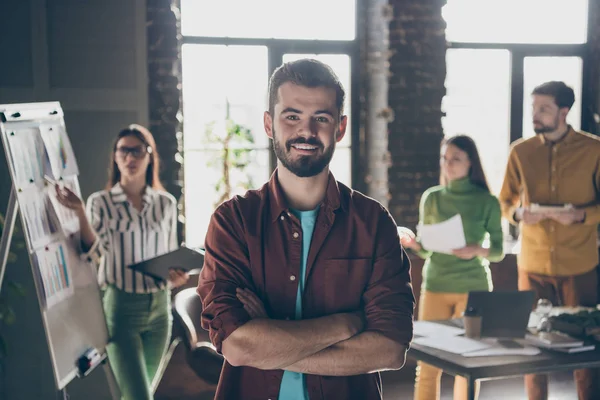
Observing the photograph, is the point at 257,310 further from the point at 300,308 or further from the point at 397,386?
the point at 397,386

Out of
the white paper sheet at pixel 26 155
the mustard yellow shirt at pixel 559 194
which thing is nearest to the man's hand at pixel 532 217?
the mustard yellow shirt at pixel 559 194

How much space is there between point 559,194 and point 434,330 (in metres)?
1.32

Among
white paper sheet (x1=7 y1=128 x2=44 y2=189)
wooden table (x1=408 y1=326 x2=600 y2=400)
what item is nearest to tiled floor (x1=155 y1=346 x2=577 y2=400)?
wooden table (x1=408 y1=326 x2=600 y2=400)

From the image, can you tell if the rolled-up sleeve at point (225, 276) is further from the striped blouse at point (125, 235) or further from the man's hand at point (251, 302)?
the striped blouse at point (125, 235)

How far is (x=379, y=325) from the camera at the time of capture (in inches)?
67.8

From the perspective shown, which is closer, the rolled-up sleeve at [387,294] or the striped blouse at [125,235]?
the rolled-up sleeve at [387,294]

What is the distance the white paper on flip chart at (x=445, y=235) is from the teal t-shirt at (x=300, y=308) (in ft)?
7.30

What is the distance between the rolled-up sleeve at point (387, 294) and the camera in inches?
67.8

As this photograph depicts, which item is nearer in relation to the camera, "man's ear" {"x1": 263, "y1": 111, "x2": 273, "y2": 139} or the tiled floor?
"man's ear" {"x1": 263, "y1": 111, "x2": 273, "y2": 139}

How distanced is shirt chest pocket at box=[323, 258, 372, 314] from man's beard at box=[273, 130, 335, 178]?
0.20m

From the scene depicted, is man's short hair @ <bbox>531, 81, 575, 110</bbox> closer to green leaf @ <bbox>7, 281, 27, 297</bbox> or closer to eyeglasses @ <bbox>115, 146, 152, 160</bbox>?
eyeglasses @ <bbox>115, 146, 152, 160</bbox>

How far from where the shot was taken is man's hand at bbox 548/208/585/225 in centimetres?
407

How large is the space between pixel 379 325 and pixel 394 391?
3375 millimetres

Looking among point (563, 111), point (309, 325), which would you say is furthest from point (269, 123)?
point (563, 111)
